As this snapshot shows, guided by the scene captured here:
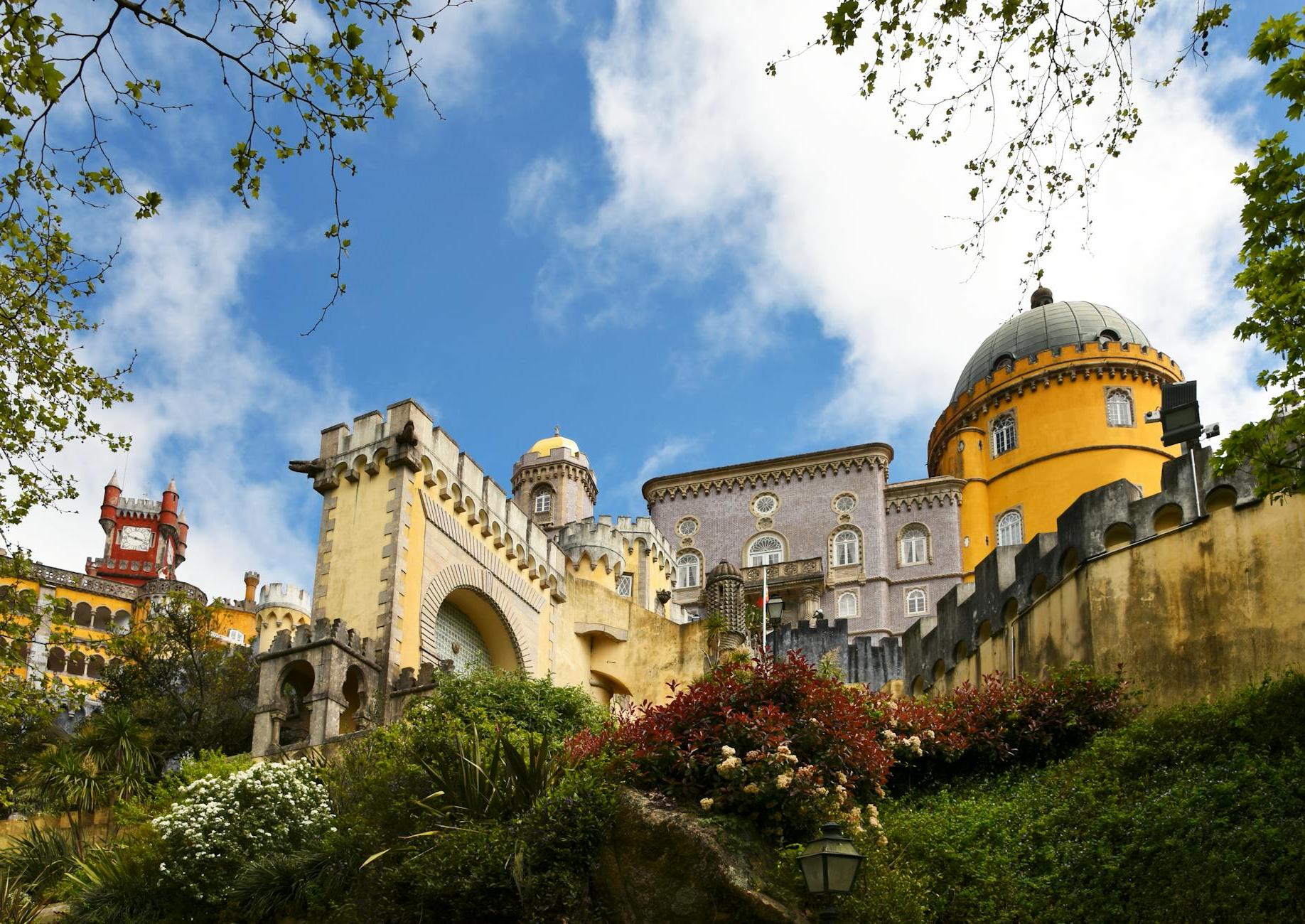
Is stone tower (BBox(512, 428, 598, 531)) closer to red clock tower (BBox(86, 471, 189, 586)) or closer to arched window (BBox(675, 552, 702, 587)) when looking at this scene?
arched window (BBox(675, 552, 702, 587))

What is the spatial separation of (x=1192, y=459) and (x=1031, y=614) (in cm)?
359

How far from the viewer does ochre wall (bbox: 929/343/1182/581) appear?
47.0 metres

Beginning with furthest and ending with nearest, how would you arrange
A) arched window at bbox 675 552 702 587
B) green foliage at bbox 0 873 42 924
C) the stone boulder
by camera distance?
arched window at bbox 675 552 702 587, green foliage at bbox 0 873 42 924, the stone boulder

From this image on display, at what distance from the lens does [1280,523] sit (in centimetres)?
1600

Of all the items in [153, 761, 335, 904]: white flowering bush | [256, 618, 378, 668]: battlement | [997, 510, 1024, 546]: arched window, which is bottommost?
[153, 761, 335, 904]: white flowering bush

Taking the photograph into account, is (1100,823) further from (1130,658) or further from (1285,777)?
(1130,658)

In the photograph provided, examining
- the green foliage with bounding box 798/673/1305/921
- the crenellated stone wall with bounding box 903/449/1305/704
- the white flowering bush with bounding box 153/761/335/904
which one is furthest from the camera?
the white flowering bush with bounding box 153/761/335/904

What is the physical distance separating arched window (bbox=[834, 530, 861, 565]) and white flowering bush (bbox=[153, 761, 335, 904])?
32.5m

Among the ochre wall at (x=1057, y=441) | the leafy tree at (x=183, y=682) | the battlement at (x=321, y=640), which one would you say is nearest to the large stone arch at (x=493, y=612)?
the battlement at (x=321, y=640)

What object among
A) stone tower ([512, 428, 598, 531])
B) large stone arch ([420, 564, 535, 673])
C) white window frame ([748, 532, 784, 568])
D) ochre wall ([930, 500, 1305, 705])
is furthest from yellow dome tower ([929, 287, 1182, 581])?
ochre wall ([930, 500, 1305, 705])

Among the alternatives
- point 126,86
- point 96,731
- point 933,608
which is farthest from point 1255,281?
point 933,608

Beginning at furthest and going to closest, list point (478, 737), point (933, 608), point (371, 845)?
point (933, 608)
point (478, 737)
point (371, 845)

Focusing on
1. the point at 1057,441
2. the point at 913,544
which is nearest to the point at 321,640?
the point at 913,544

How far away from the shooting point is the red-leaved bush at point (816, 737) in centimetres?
1361
